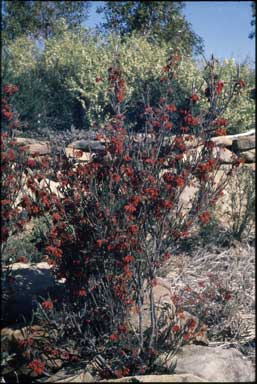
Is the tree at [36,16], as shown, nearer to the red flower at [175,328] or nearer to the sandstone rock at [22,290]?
the sandstone rock at [22,290]

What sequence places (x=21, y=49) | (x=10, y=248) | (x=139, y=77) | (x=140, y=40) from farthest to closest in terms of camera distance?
(x=21, y=49), (x=140, y=40), (x=139, y=77), (x=10, y=248)

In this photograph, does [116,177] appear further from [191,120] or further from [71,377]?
[71,377]

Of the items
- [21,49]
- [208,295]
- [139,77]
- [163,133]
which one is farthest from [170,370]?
[21,49]

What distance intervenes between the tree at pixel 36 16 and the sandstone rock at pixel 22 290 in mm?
11736

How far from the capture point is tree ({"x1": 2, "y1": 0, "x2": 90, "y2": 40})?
1655 cm

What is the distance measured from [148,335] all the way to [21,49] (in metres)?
12.4

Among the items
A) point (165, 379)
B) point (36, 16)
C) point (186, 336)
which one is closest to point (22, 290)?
point (186, 336)

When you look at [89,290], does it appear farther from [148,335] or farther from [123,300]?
[148,335]

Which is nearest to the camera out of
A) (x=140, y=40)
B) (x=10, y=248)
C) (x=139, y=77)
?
(x=10, y=248)

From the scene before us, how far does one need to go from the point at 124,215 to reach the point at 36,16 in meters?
14.0

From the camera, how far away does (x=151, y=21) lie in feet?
52.5

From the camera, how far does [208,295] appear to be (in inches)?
215

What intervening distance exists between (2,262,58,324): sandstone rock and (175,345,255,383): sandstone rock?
44.6 inches

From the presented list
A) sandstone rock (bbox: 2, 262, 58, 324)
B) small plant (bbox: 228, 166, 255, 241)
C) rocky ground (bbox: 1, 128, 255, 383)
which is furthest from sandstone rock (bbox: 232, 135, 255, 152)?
sandstone rock (bbox: 2, 262, 58, 324)
